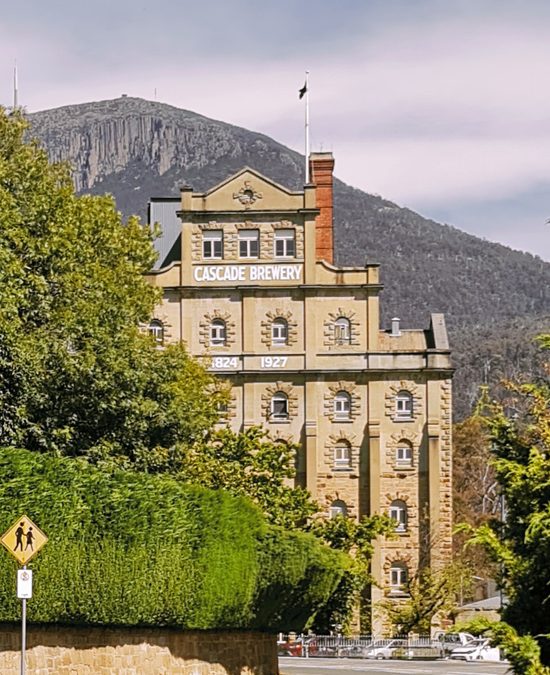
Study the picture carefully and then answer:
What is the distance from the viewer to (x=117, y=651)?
33.3 m

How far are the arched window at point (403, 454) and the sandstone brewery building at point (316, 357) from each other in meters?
0.05

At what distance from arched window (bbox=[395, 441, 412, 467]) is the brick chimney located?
9534mm

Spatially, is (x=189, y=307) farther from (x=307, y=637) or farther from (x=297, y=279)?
(x=307, y=637)

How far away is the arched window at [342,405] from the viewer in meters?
80.3

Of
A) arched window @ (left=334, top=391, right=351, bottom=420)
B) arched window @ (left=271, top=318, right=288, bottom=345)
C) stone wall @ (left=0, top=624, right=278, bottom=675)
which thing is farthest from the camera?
arched window @ (left=334, top=391, right=351, bottom=420)

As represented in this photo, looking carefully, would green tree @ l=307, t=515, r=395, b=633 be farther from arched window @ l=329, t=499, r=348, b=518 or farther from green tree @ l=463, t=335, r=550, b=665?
green tree @ l=463, t=335, r=550, b=665

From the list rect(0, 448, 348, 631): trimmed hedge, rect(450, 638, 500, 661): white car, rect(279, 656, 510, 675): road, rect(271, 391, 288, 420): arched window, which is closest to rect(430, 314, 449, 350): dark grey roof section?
rect(271, 391, 288, 420): arched window

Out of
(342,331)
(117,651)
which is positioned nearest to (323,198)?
(342,331)

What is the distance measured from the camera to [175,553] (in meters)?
34.3

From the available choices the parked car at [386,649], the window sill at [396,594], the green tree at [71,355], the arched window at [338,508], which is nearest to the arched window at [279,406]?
the arched window at [338,508]

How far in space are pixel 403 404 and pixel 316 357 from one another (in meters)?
4.80

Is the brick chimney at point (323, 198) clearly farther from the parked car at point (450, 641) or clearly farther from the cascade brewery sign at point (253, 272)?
the parked car at point (450, 641)

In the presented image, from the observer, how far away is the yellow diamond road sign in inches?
1139

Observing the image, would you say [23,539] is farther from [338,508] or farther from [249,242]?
[338,508]
